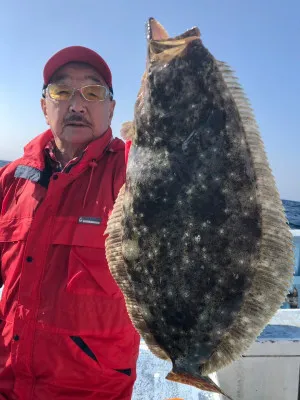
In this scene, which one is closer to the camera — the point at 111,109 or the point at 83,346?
the point at 83,346

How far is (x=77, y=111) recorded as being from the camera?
9.95 feet

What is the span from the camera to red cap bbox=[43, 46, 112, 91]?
10.4 feet

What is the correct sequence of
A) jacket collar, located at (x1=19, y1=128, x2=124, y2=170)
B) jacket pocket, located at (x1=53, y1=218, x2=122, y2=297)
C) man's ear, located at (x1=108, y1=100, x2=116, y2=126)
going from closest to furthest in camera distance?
jacket pocket, located at (x1=53, y1=218, x2=122, y2=297), jacket collar, located at (x1=19, y1=128, x2=124, y2=170), man's ear, located at (x1=108, y1=100, x2=116, y2=126)

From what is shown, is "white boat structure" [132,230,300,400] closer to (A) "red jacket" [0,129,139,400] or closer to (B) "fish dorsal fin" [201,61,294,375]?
(A) "red jacket" [0,129,139,400]

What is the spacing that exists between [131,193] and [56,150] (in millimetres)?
1753

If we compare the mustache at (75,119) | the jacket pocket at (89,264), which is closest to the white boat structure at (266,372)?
the jacket pocket at (89,264)

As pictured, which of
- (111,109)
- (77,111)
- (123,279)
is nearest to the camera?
(123,279)

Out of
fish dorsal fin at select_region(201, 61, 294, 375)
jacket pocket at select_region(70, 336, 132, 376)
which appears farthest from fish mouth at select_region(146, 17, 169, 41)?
jacket pocket at select_region(70, 336, 132, 376)

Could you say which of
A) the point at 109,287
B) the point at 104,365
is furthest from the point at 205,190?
the point at 104,365

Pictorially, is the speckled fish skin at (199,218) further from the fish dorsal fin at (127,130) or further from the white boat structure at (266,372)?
the white boat structure at (266,372)

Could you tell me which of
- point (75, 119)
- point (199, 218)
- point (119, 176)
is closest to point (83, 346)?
point (119, 176)

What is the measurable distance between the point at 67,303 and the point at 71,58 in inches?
79.8

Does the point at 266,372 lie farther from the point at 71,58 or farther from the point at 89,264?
the point at 71,58

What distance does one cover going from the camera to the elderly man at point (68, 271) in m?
2.71
